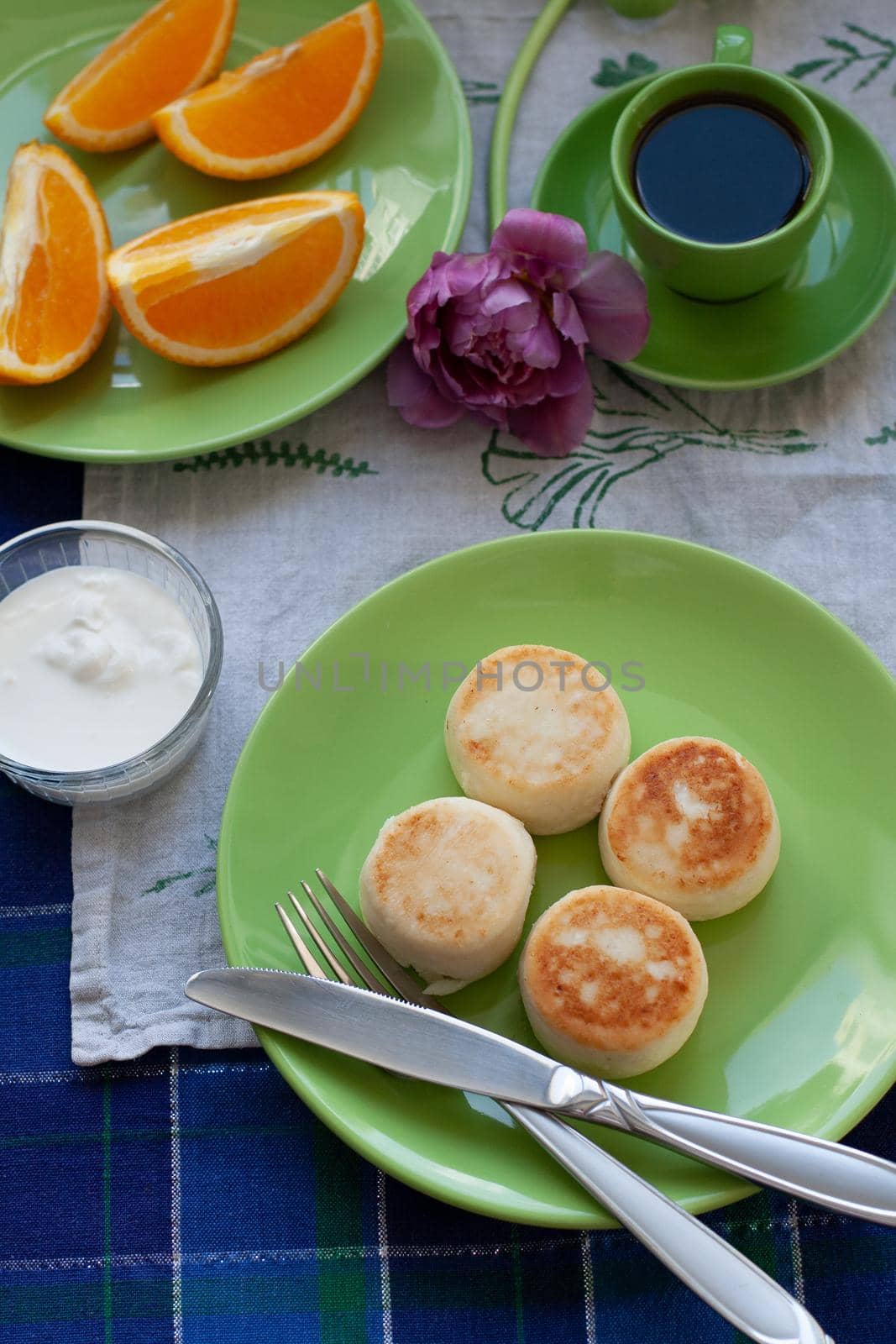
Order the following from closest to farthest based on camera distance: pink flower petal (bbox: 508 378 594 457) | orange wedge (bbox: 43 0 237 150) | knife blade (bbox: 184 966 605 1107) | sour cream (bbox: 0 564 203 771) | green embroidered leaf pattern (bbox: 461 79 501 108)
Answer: knife blade (bbox: 184 966 605 1107) < sour cream (bbox: 0 564 203 771) < pink flower petal (bbox: 508 378 594 457) < orange wedge (bbox: 43 0 237 150) < green embroidered leaf pattern (bbox: 461 79 501 108)

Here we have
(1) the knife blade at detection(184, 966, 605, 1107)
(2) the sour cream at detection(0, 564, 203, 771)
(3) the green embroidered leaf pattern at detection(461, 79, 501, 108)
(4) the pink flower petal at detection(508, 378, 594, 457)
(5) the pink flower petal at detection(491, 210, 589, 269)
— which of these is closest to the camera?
(1) the knife blade at detection(184, 966, 605, 1107)

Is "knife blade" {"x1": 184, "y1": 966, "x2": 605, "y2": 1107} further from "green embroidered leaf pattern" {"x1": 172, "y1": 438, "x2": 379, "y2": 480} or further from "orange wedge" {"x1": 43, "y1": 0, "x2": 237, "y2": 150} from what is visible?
"orange wedge" {"x1": 43, "y1": 0, "x2": 237, "y2": 150}

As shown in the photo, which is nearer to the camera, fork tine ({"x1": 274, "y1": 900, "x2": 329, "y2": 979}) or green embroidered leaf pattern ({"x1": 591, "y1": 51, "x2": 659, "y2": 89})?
fork tine ({"x1": 274, "y1": 900, "x2": 329, "y2": 979})

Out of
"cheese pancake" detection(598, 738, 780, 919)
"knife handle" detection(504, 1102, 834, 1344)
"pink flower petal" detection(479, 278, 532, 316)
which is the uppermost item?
"pink flower petal" detection(479, 278, 532, 316)

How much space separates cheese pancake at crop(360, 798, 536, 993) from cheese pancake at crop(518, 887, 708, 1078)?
2.1 inches

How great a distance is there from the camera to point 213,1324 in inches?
61.1

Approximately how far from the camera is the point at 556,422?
6.09 ft

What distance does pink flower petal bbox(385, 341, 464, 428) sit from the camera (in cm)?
186

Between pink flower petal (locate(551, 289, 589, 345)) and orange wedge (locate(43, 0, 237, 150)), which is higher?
orange wedge (locate(43, 0, 237, 150))

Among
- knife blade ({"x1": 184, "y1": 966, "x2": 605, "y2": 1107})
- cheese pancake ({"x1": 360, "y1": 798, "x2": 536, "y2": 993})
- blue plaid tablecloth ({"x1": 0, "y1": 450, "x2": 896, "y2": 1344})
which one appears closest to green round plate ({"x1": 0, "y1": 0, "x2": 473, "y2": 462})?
cheese pancake ({"x1": 360, "y1": 798, "x2": 536, "y2": 993})

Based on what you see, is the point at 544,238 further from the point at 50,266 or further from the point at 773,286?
the point at 50,266

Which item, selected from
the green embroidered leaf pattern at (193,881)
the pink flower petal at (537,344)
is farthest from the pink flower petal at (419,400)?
the green embroidered leaf pattern at (193,881)

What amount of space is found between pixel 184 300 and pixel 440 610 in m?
0.59

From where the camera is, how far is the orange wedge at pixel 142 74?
1.96 meters
